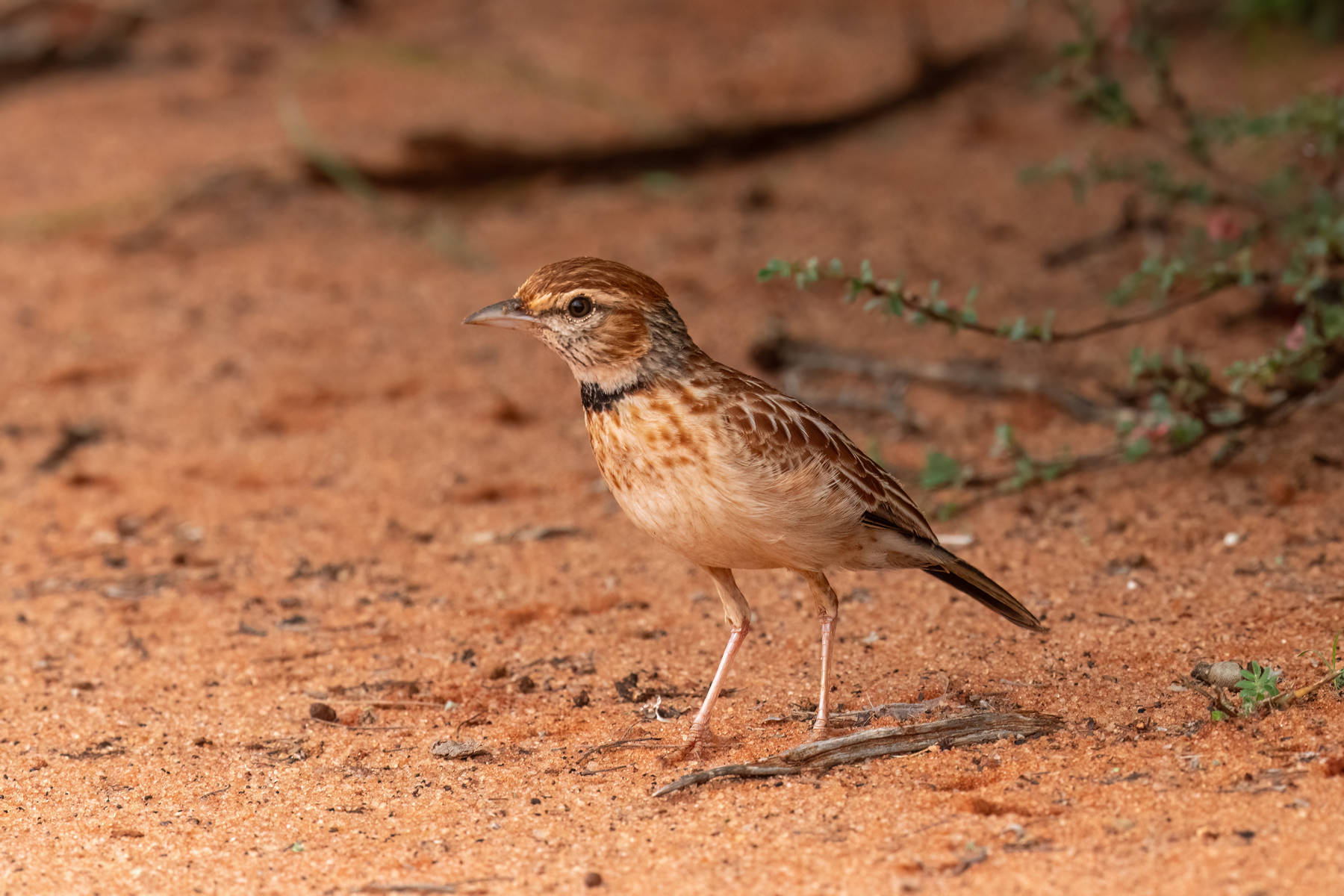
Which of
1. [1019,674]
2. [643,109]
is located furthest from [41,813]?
[643,109]

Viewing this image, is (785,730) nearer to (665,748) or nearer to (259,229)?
(665,748)

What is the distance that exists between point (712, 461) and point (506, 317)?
2.72ft

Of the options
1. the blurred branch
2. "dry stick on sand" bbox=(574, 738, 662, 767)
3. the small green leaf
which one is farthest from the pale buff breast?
the blurred branch

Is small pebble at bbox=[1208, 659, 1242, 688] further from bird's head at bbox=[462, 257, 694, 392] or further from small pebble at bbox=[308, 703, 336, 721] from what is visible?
small pebble at bbox=[308, 703, 336, 721]

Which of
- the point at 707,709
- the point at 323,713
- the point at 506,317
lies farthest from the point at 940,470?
the point at 323,713

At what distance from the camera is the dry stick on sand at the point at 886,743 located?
387cm

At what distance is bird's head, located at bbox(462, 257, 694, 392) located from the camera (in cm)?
413

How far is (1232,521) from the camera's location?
18.6 ft

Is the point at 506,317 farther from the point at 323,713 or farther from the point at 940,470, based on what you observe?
the point at 940,470

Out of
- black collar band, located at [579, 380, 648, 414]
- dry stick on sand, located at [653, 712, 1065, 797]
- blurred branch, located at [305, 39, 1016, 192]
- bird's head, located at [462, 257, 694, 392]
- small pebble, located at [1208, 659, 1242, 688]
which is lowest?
dry stick on sand, located at [653, 712, 1065, 797]

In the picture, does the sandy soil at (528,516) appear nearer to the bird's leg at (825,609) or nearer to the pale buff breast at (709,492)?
the bird's leg at (825,609)

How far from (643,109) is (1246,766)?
25.4ft

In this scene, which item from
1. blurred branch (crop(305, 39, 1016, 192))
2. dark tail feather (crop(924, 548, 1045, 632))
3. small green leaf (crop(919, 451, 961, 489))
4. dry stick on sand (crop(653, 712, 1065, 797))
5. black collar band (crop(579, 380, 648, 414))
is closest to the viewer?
dry stick on sand (crop(653, 712, 1065, 797))

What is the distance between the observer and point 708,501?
3865 millimetres
